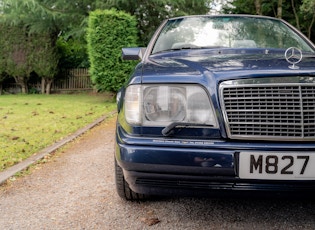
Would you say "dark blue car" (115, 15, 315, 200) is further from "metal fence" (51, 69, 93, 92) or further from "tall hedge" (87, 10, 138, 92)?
"metal fence" (51, 69, 93, 92)

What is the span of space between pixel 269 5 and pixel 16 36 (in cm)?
1202

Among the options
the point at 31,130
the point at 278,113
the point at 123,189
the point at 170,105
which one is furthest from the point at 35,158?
the point at 278,113

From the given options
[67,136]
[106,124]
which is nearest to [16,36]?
[106,124]

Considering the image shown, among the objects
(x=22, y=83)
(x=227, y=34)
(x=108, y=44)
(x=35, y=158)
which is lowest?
(x=22, y=83)

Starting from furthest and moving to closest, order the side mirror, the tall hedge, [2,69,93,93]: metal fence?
[2,69,93,93]: metal fence < the tall hedge < the side mirror

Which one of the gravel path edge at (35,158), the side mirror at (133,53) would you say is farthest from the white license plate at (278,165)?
the gravel path edge at (35,158)

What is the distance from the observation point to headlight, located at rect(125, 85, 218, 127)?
7.10 feet

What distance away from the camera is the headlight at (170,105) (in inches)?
85.2

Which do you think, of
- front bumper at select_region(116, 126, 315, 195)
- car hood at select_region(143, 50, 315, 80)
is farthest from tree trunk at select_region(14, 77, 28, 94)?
front bumper at select_region(116, 126, 315, 195)

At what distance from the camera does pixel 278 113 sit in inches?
82.0

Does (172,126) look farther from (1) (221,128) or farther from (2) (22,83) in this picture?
(2) (22,83)

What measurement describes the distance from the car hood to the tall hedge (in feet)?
29.4

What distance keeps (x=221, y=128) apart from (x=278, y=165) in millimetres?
358

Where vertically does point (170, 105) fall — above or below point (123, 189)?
above
